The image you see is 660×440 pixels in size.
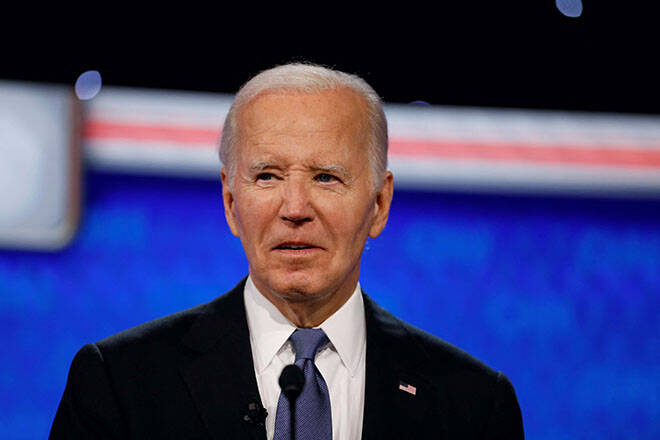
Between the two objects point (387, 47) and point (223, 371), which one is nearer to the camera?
point (223, 371)

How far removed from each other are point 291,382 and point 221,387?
37 cm

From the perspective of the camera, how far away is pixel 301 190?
1865 mm

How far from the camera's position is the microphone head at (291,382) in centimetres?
153

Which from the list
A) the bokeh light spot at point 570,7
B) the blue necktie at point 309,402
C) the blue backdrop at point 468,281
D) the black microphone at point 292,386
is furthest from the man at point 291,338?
the bokeh light spot at point 570,7

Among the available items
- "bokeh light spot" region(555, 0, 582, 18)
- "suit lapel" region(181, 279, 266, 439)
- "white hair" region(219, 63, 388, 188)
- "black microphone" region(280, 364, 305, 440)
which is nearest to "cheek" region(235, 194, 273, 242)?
"white hair" region(219, 63, 388, 188)

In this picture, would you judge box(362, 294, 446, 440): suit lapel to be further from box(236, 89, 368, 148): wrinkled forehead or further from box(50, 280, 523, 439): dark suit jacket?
box(236, 89, 368, 148): wrinkled forehead

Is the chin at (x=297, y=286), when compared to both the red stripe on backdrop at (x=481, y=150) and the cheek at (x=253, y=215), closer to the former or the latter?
the cheek at (x=253, y=215)

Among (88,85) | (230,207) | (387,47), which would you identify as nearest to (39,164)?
(88,85)

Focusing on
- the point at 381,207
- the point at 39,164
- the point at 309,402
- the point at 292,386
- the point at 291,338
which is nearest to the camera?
the point at 292,386

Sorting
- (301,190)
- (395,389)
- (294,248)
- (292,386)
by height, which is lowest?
(292,386)

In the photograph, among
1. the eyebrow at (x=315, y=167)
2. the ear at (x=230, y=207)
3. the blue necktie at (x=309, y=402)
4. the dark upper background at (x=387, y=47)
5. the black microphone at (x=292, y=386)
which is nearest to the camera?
the black microphone at (x=292, y=386)

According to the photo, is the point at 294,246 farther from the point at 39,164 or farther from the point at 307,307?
the point at 39,164

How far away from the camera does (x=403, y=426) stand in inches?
75.2

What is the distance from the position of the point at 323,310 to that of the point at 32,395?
4.97 feet
